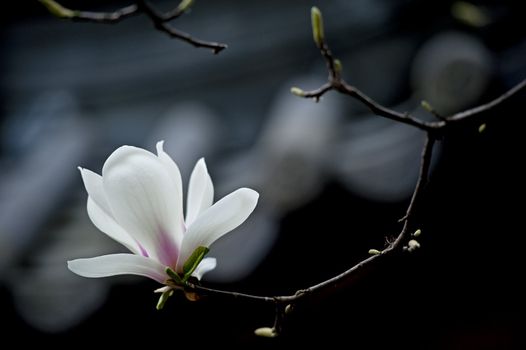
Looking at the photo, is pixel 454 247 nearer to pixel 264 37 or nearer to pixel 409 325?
pixel 409 325

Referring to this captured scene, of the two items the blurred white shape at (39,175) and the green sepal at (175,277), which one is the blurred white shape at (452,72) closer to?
the blurred white shape at (39,175)

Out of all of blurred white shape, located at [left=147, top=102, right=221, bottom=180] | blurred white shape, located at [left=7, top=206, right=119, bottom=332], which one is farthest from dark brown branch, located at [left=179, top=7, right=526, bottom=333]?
blurred white shape, located at [left=147, top=102, right=221, bottom=180]

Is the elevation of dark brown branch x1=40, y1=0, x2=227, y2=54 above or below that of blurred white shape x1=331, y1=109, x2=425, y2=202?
above

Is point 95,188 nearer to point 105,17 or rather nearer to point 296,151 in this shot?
point 105,17

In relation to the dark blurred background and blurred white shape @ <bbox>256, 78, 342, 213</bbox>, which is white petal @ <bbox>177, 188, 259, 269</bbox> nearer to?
the dark blurred background

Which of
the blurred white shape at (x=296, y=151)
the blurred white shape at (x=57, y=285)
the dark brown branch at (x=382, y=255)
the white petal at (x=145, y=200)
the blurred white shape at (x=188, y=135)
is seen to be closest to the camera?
the dark brown branch at (x=382, y=255)

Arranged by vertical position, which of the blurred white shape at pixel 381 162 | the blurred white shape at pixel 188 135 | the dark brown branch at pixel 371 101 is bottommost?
the blurred white shape at pixel 188 135

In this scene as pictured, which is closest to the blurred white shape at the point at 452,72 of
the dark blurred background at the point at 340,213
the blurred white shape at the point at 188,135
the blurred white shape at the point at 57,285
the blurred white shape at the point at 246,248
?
the dark blurred background at the point at 340,213
